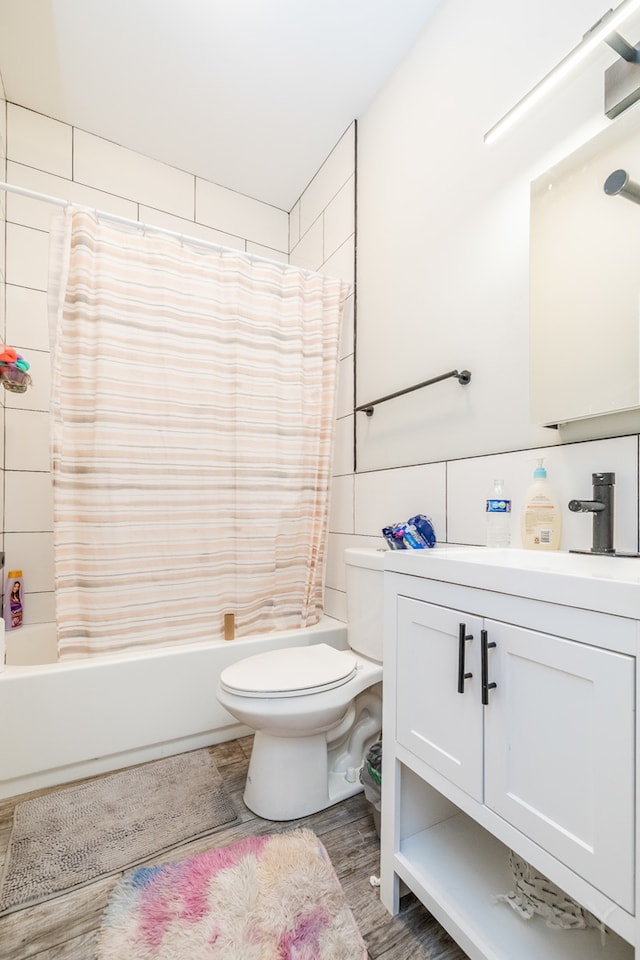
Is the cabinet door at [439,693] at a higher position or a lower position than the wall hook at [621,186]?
lower

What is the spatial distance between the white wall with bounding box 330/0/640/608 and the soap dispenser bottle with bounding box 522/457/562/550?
0.03 meters

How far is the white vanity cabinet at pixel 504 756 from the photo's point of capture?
1.91ft

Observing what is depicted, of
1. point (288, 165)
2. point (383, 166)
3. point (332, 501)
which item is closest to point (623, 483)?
point (332, 501)

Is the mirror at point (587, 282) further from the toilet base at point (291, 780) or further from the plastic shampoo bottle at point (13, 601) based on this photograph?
the plastic shampoo bottle at point (13, 601)

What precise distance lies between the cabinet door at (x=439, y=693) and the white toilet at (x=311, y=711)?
351mm

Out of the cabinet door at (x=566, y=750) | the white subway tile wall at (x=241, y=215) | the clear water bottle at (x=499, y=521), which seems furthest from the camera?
the white subway tile wall at (x=241, y=215)

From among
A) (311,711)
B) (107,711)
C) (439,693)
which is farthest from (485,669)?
(107,711)

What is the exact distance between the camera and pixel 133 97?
188cm

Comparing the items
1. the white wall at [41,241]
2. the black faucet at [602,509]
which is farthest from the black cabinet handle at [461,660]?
the white wall at [41,241]

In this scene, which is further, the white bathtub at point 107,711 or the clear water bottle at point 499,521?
the white bathtub at point 107,711

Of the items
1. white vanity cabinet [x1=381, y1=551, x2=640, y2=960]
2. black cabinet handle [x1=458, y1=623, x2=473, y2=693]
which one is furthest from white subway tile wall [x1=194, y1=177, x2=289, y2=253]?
black cabinet handle [x1=458, y1=623, x2=473, y2=693]

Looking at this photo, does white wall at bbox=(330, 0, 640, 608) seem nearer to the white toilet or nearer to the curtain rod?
the white toilet

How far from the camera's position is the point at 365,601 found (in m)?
1.51

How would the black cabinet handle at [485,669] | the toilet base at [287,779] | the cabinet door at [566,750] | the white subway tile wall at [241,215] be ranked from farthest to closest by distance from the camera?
the white subway tile wall at [241,215]
the toilet base at [287,779]
the black cabinet handle at [485,669]
the cabinet door at [566,750]
